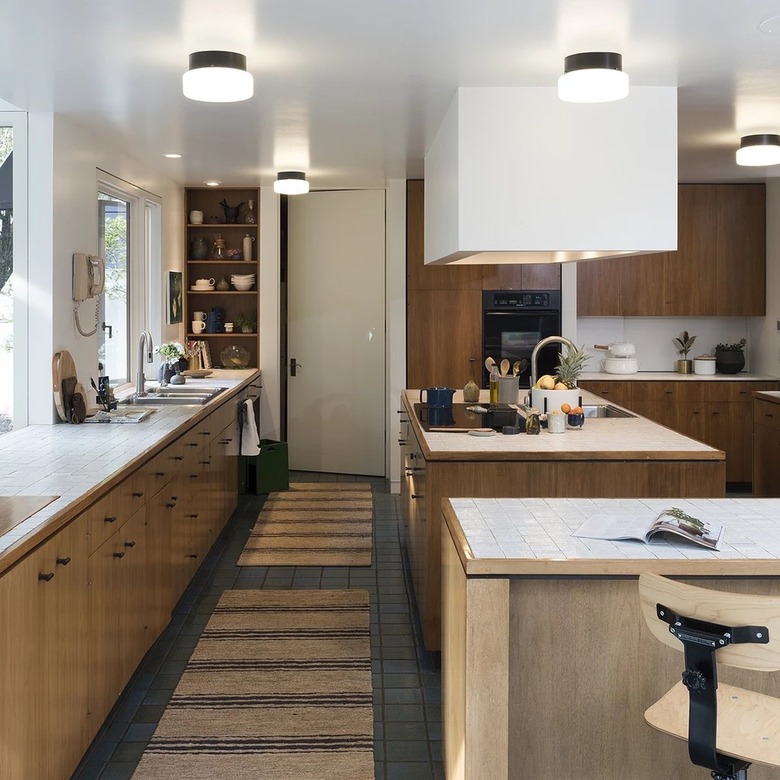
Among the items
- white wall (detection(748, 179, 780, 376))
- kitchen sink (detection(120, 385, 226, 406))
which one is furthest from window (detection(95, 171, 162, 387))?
white wall (detection(748, 179, 780, 376))

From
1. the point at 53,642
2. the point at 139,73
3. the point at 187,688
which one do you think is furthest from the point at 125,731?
the point at 139,73

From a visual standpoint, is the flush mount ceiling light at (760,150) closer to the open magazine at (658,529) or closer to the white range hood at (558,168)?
the white range hood at (558,168)

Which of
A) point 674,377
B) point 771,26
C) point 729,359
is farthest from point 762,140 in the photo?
point 729,359

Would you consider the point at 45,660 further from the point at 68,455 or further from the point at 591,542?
the point at 591,542

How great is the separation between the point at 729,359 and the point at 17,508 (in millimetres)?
6202

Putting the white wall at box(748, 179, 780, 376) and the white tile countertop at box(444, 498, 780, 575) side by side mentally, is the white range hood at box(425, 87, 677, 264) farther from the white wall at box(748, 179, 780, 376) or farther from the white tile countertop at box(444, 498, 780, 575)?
the white wall at box(748, 179, 780, 376)

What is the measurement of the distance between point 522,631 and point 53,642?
1.29 meters

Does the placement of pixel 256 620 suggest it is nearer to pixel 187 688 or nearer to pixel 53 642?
pixel 187 688

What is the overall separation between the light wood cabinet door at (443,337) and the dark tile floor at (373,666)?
1460 mm

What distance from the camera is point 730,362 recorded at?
7.70 meters

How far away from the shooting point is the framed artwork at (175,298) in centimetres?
730

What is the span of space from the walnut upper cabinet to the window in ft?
10.8

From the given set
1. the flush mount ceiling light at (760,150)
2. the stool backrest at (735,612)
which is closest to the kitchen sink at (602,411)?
the flush mount ceiling light at (760,150)

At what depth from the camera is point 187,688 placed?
3.74 metres
